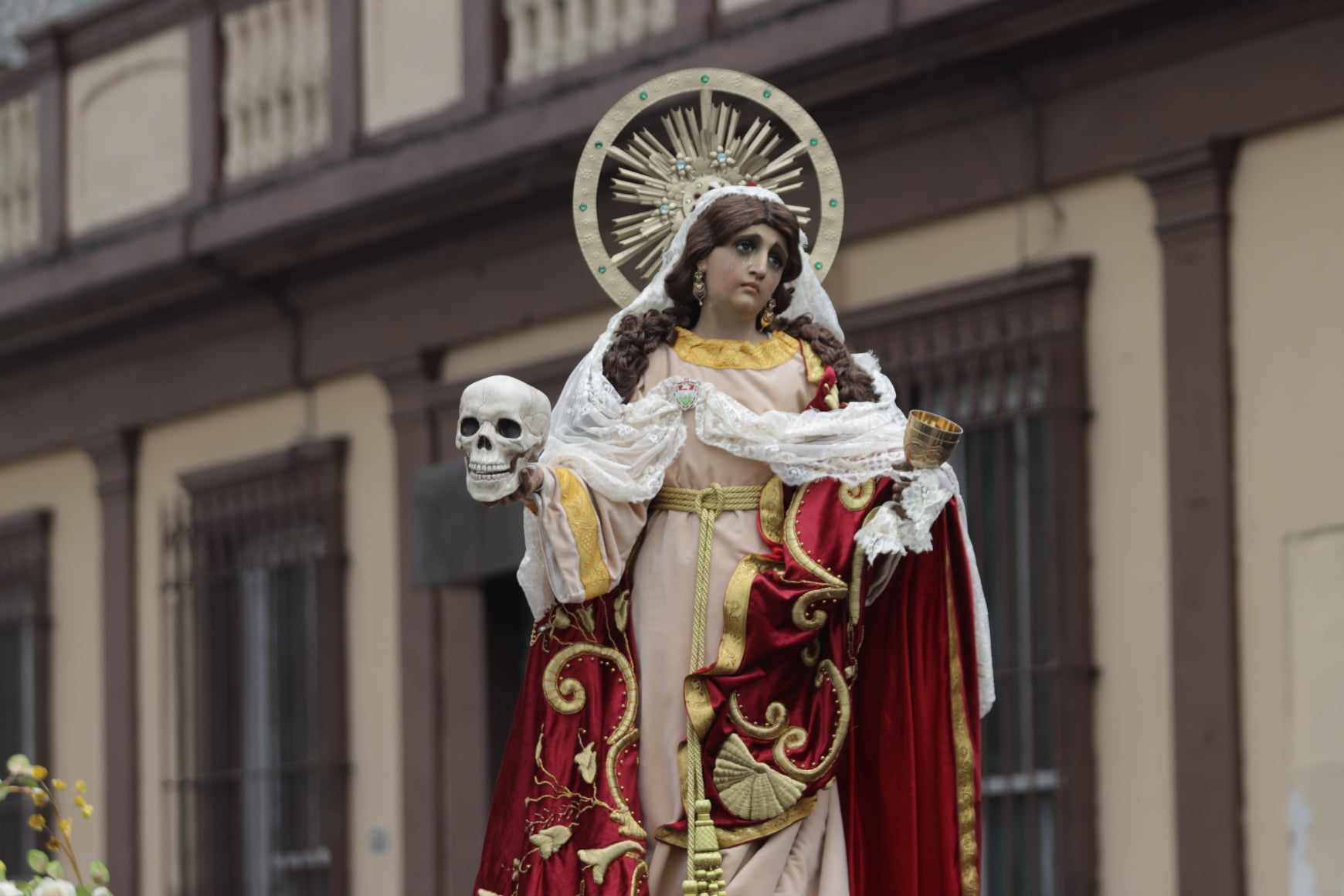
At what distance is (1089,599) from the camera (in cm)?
1019

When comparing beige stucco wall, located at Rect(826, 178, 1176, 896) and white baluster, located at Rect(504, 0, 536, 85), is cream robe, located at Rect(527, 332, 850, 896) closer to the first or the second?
beige stucco wall, located at Rect(826, 178, 1176, 896)

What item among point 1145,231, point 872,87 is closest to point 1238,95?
point 1145,231

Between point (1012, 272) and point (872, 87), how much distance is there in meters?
0.93

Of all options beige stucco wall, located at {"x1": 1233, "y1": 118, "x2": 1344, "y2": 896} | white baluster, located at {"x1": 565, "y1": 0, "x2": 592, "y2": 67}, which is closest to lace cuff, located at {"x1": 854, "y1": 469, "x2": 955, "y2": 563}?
beige stucco wall, located at {"x1": 1233, "y1": 118, "x2": 1344, "y2": 896}

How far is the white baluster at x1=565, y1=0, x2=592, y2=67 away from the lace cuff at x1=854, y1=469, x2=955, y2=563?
21.5 ft

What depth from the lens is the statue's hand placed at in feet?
19.2

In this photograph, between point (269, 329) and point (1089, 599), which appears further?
point (269, 329)

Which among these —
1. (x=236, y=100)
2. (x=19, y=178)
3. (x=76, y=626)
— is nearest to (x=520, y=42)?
(x=236, y=100)

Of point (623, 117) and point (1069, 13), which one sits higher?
point (1069, 13)

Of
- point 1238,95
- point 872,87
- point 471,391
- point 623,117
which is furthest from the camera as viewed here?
point 872,87

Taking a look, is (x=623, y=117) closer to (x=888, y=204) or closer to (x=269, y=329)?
(x=888, y=204)

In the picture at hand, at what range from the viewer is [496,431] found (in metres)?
5.79

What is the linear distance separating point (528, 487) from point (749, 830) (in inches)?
30.3

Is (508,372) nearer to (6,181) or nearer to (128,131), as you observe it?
(128,131)
